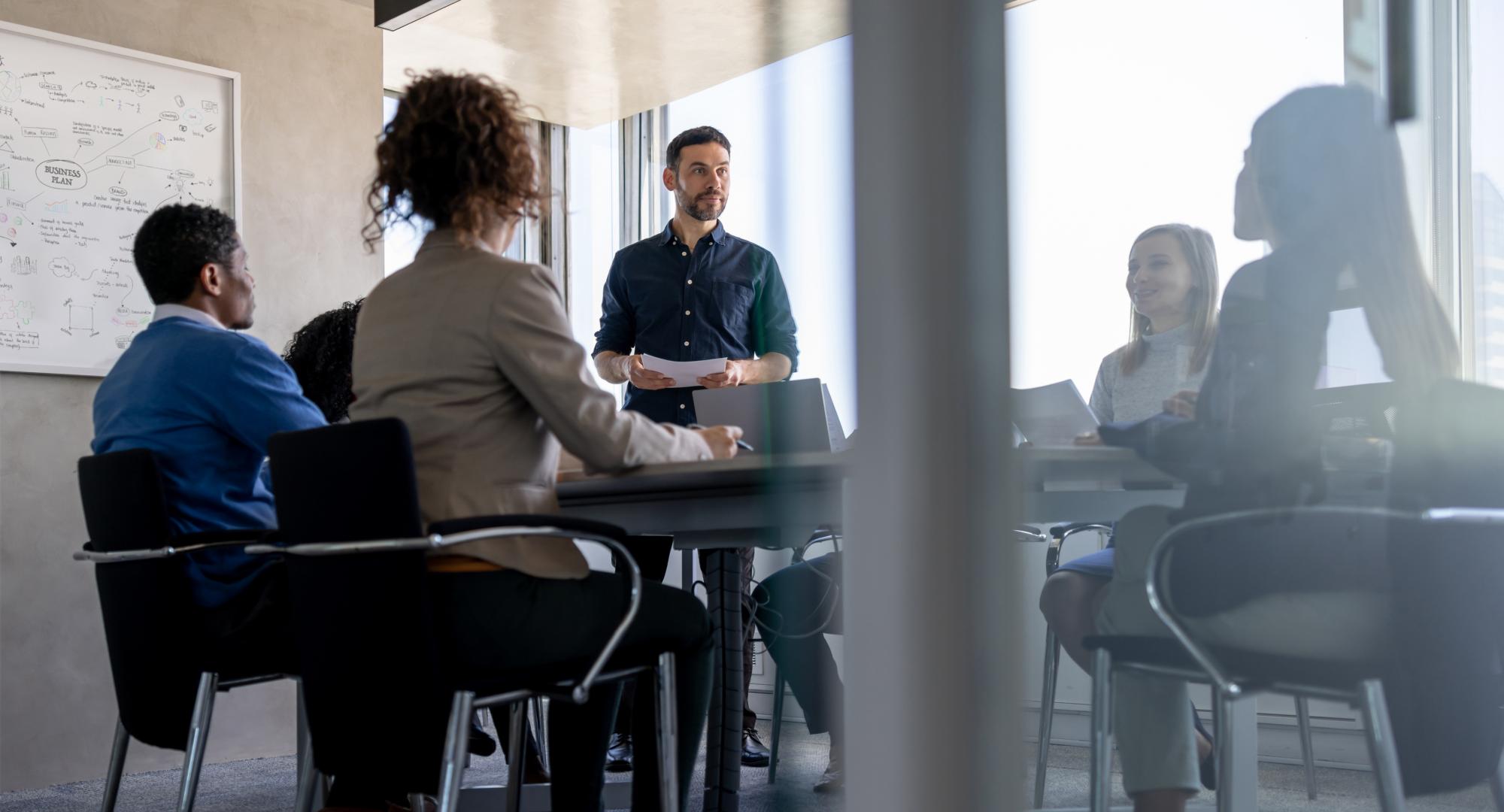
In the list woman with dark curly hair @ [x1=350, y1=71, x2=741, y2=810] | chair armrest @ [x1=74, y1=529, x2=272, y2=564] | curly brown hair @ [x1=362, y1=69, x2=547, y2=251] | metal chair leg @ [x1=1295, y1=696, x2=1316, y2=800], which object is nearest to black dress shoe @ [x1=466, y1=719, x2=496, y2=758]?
chair armrest @ [x1=74, y1=529, x2=272, y2=564]

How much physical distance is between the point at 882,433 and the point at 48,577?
143 inches

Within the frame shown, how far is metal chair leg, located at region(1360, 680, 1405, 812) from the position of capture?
1.50ft

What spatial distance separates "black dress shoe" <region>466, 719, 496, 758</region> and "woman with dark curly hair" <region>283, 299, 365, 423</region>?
32.0 inches

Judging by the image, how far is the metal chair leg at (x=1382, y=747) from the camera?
46cm

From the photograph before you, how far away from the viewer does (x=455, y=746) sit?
1.48m

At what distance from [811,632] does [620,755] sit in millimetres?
2752

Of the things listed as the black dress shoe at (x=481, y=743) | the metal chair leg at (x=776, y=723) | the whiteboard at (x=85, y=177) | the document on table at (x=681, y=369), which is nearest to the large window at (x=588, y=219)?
the whiteboard at (x=85, y=177)

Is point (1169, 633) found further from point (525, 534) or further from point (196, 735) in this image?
point (196, 735)

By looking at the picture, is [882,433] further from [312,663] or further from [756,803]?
[312,663]

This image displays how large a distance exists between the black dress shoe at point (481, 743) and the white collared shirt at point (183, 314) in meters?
1.16

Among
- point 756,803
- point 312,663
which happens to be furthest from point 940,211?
point 312,663

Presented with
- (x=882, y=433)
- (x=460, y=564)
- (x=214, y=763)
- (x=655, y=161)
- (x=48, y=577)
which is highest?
(x=655, y=161)

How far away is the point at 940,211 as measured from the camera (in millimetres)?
373

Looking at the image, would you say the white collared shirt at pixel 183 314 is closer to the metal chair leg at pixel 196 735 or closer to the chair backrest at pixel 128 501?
the chair backrest at pixel 128 501
